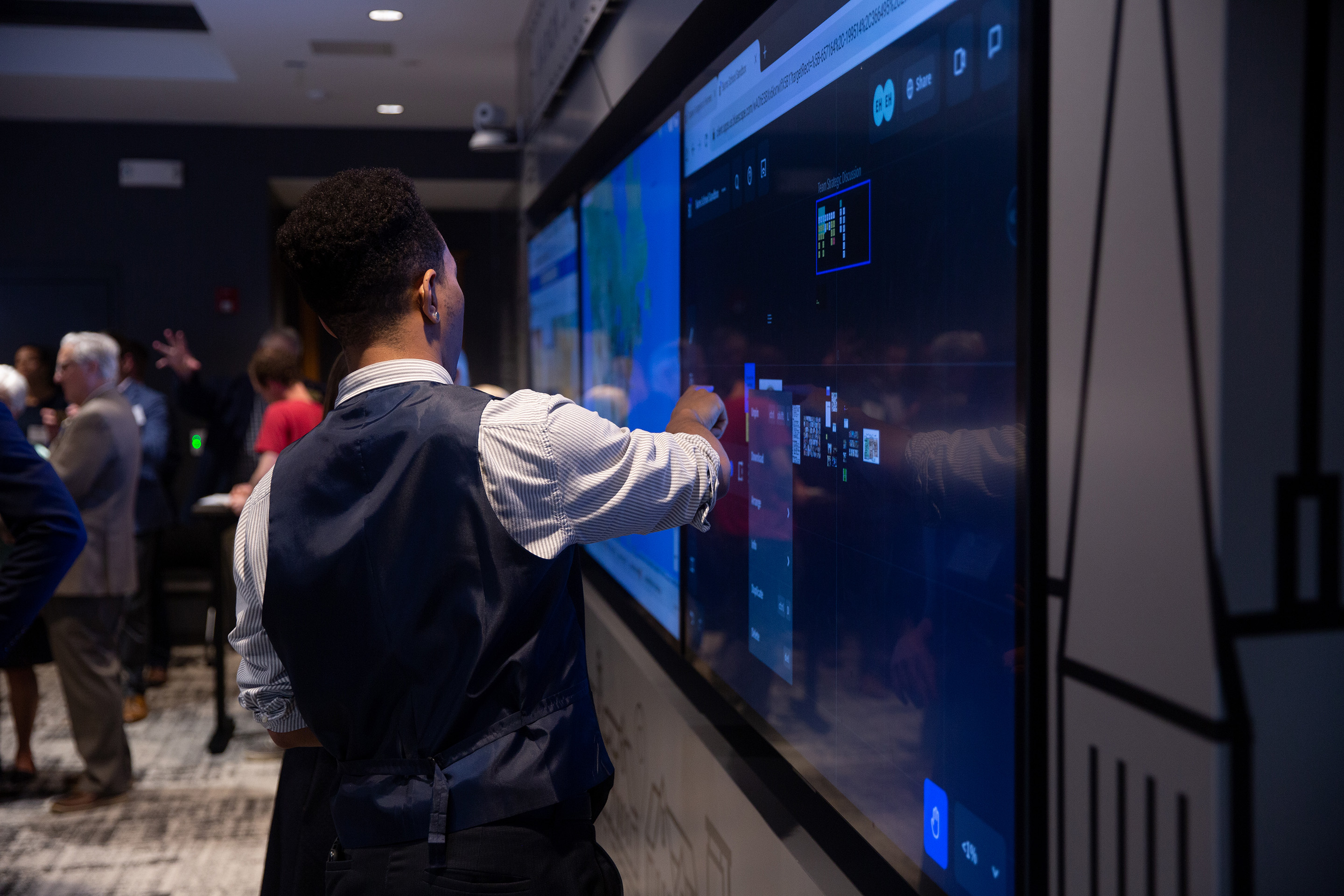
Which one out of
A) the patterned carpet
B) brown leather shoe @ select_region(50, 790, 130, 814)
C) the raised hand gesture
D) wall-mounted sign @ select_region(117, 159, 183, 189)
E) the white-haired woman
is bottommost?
the patterned carpet

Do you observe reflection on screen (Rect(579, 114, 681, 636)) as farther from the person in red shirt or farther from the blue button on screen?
the person in red shirt

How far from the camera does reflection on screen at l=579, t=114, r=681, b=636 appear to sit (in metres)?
2.12

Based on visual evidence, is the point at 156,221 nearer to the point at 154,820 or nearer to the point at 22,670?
the point at 22,670

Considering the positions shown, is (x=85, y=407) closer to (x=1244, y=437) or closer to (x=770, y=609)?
(x=770, y=609)

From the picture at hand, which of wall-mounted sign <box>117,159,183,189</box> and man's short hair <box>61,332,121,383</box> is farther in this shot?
wall-mounted sign <box>117,159,183,189</box>

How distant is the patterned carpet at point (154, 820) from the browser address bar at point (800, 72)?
2.77m

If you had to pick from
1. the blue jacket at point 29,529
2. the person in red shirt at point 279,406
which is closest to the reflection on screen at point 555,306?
the person in red shirt at point 279,406

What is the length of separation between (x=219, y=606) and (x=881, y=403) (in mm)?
4033

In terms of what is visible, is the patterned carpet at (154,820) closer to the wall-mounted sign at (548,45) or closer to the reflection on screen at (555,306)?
the reflection on screen at (555,306)

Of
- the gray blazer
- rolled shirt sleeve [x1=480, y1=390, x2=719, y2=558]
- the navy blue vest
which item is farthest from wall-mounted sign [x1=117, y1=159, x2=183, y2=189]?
rolled shirt sleeve [x1=480, y1=390, x2=719, y2=558]

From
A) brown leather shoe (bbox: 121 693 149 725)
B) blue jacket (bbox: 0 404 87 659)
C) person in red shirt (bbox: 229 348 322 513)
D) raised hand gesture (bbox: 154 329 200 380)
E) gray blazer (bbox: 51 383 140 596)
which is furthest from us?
raised hand gesture (bbox: 154 329 200 380)

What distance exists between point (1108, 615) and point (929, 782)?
40cm

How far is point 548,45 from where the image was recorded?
3594mm

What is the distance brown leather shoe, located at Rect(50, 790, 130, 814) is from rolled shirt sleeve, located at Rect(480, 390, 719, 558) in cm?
353
